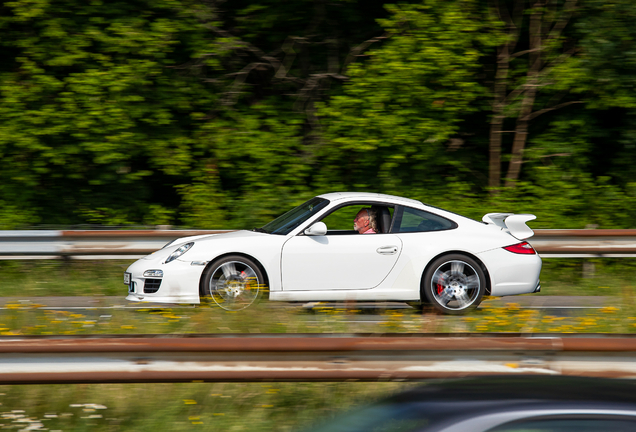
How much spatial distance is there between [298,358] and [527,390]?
166cm

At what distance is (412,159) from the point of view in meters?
13.4

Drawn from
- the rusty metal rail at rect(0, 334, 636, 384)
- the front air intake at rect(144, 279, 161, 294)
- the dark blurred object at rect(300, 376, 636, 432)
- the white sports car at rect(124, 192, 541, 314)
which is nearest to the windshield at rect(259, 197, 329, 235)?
the white sports car at rect(124, 192, 541, 314)

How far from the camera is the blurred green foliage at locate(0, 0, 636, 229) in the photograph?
42.0 feet

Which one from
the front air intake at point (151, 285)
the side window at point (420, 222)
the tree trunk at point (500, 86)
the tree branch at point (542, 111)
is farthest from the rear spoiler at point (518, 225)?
the tree branch at point (542, 111)

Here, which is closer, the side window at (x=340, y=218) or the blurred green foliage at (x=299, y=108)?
the side window at (x=340, y=218)

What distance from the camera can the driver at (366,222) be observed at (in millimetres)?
7625

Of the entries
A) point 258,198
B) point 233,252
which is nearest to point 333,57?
point 258,198

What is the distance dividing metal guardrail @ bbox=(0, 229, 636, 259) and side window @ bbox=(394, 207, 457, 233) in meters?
2.71

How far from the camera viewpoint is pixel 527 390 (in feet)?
7.39

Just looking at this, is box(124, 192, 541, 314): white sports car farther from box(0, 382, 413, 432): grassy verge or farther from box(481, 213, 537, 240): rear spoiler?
box(0, 382, 413, 432): grassy verge

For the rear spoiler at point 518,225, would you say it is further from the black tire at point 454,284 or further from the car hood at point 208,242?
the car hood at point 208,242

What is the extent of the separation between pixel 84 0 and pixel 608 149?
1071 cm

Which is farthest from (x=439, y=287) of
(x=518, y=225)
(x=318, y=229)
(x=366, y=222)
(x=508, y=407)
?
(x=508, y=407)

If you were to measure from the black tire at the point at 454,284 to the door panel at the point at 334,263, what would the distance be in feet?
1.51
